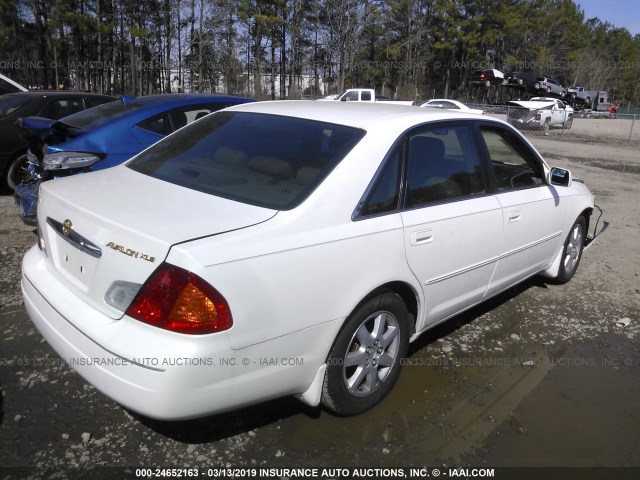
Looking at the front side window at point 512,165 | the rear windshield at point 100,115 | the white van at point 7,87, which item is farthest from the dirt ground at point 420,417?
the white van at point 7,87

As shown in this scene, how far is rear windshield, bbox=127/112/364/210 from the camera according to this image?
2584 mm

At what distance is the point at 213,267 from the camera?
201cm

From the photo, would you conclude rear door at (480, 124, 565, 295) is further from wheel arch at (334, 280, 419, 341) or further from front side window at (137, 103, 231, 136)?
front side window at (137, 103, 231, 136)

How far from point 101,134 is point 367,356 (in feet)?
11.6

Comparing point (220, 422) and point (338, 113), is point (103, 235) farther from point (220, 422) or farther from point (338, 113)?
point (338, 113)

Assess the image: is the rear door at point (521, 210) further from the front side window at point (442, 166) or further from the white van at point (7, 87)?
the white van at point (7, 87)

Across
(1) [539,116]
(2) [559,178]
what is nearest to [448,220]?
(2) [559,178]

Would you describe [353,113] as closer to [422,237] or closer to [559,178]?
[422,237]

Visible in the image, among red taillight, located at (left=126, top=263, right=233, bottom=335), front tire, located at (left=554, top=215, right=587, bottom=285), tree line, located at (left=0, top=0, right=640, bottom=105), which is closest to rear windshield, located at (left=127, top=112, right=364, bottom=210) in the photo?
red taillight, located at (left=126, top=263, right=233, bottom=335)

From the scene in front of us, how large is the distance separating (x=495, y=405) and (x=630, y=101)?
9827cm

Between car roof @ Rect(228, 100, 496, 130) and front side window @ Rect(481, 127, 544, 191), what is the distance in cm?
36

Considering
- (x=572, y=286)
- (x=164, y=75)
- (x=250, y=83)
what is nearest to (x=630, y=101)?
(x=250, y=83)

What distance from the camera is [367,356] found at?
2771 millimetres

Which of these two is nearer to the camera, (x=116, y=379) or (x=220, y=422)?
(x=116, y=379)
